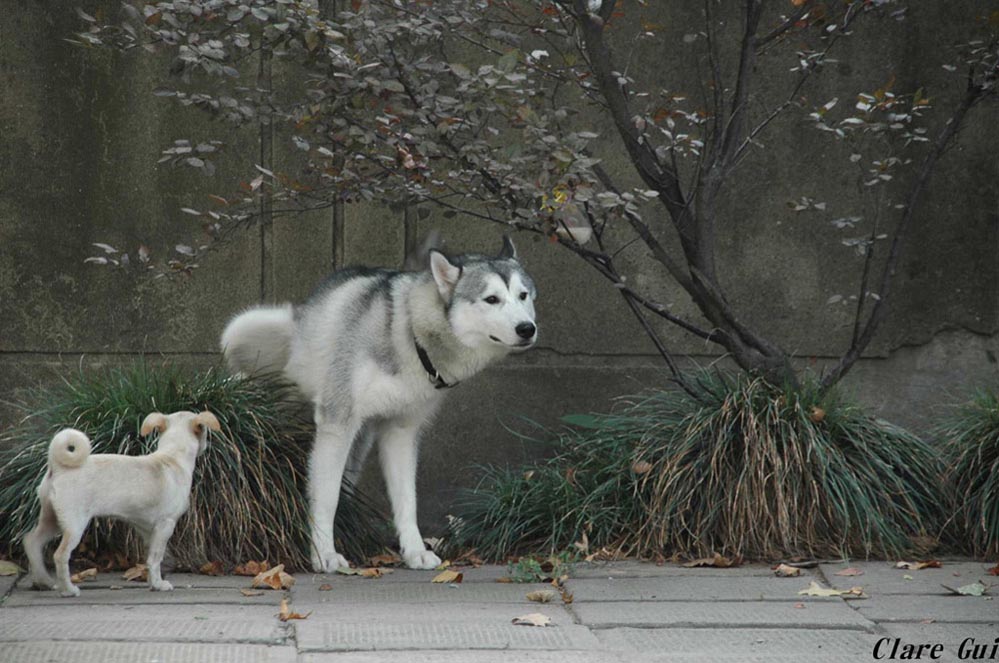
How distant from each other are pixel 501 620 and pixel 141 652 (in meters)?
1.28

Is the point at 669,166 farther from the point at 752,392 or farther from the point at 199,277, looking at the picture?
the point at 199,277

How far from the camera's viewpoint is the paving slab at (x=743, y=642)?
13.3ft

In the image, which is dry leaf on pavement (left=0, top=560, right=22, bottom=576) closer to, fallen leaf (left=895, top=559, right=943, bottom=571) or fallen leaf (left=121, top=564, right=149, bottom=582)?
fallen leaf (left=121, top=564, right=149, bottom=582)

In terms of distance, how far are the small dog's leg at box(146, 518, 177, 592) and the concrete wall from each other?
2.16 metres

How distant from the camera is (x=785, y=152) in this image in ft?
23.7

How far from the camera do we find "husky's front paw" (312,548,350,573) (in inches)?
218

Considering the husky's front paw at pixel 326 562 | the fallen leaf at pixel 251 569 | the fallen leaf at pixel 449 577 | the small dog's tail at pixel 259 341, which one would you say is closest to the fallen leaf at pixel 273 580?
the fallen leaf at pixel 251 569

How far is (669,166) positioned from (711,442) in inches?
55.5

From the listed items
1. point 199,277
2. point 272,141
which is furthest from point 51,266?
point 272,141

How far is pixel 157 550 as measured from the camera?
4918 mm

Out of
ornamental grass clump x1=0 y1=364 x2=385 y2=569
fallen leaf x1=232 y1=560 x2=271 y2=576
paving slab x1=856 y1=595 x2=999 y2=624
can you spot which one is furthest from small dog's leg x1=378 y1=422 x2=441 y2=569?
paving slab x1=856 y1=595 x2=999 y2=624

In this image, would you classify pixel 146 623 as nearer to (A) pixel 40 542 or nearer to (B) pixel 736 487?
(A) pixel 40 542

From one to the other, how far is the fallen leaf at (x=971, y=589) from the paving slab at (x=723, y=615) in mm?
539

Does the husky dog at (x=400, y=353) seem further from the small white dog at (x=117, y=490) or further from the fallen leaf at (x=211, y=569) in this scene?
the small white dog at (x=117, y=490)
